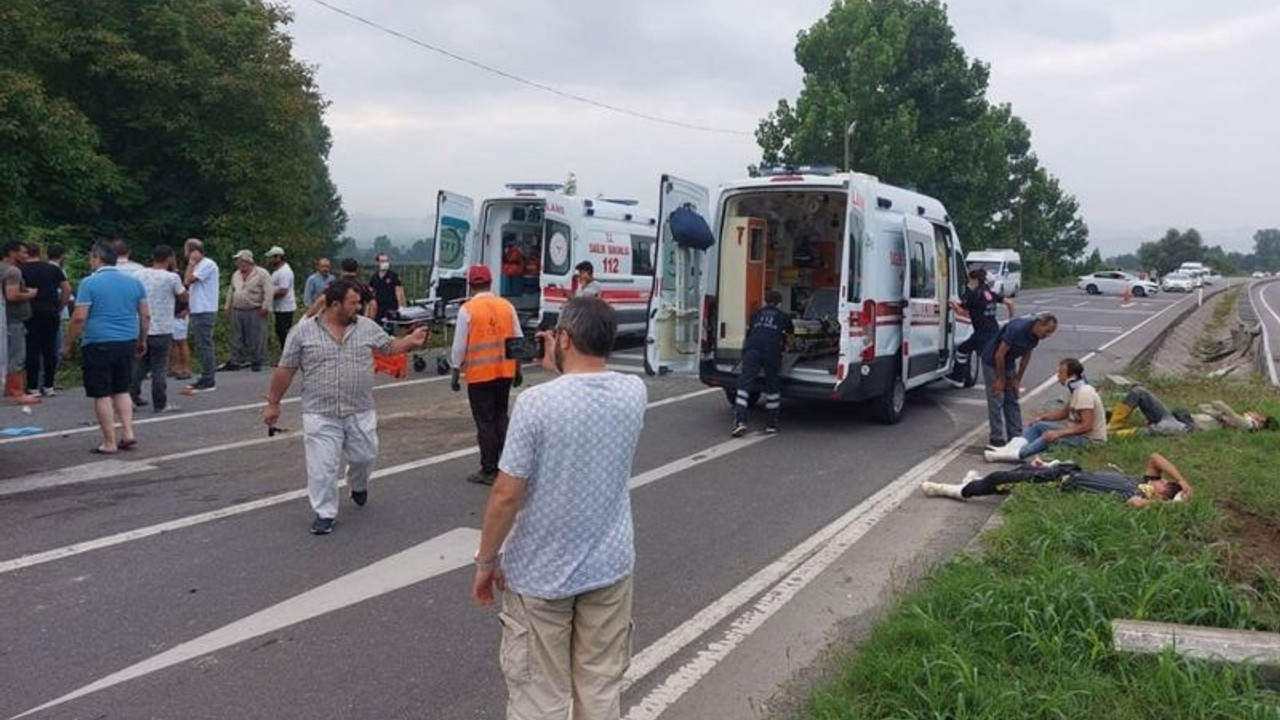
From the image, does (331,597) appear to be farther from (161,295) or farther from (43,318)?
(43,318)

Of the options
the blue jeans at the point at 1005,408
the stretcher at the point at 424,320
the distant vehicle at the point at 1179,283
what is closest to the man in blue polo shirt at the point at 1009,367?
the blue jeans at the point at 1005,408

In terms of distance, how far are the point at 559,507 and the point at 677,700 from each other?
1461mm

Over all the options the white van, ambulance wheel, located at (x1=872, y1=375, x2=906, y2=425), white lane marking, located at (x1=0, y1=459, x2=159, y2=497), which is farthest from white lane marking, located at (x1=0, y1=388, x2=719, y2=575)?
the white van

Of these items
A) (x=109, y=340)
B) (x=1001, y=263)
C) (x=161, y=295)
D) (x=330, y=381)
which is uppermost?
(x=1001, y=263)

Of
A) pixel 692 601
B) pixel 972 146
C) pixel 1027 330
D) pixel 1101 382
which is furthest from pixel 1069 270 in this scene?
pixel 692 601

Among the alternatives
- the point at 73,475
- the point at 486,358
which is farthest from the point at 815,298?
the point at 73,475

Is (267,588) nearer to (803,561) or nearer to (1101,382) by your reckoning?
(803,561)

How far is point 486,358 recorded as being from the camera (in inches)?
290

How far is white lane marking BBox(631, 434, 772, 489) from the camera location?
7.98m

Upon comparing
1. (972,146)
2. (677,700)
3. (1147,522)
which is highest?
(972,146)

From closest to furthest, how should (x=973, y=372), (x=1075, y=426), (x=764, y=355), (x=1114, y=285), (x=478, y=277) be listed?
(x=478, y=277)
(x=1075, y=426)
(x=764, y=355)
(x=973, y=372)
(x=1114, y=285)

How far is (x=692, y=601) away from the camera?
5.23 metres

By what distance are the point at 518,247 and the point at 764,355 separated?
7.24 metres

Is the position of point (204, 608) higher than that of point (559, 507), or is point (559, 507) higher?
point (559, 507)
